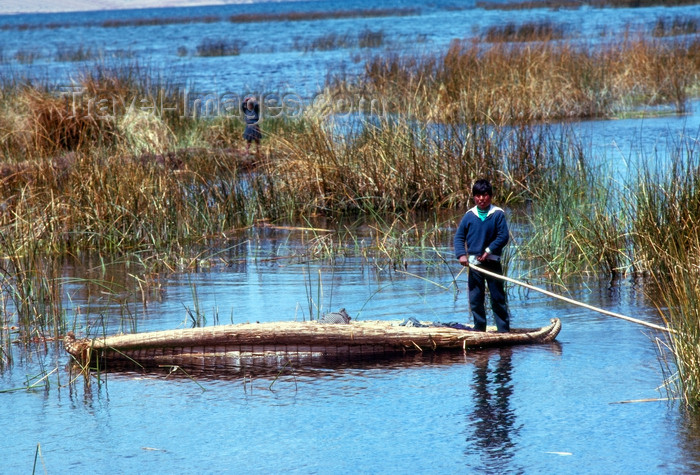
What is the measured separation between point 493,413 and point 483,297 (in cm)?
162

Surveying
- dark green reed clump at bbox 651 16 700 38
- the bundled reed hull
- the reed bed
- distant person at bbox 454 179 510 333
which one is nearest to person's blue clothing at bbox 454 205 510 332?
distant person at bbox 454 179 510 333

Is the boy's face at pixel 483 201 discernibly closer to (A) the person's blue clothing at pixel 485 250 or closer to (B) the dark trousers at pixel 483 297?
(A) the person's blue clothing at pixel 485 250

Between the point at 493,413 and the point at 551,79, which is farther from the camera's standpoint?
the point at 551,79

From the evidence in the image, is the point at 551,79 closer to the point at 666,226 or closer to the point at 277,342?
the point at 666,226

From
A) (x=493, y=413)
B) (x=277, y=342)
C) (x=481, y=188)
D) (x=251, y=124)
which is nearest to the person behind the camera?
(x=493, y=413)

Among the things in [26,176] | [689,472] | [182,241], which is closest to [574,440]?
[689,472]

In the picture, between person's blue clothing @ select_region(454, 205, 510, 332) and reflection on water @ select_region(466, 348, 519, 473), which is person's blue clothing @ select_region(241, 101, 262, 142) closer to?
person's blue clothing @ select_region(454, 205, 510, 332)

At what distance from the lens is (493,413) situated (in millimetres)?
6109

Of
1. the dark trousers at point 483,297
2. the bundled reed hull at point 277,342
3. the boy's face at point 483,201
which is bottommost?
the bundled reed hull at point 277,342

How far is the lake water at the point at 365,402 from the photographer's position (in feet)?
18.1

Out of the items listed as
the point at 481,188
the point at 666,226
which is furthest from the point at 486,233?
the point at 666,226

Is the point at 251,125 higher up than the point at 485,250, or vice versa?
the point at 251,125

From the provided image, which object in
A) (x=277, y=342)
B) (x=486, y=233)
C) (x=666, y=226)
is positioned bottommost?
(x=277, y=342)

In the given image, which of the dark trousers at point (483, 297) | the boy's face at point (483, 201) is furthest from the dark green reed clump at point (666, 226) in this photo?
the boy's face at point (483, 201)
